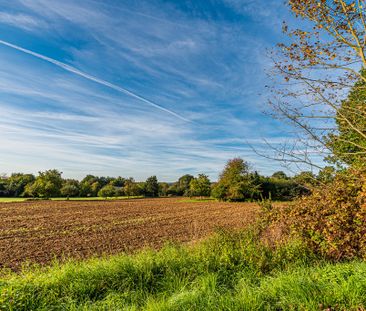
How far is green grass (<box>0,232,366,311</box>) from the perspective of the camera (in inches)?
126

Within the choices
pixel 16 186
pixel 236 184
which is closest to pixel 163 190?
pixel 236 184

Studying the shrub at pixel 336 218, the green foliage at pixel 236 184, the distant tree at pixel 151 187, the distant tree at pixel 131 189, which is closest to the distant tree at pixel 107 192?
the distant tree at pixel 131 189

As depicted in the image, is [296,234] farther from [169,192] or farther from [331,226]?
[169,192]

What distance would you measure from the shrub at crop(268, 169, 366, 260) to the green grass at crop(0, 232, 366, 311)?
0.52m

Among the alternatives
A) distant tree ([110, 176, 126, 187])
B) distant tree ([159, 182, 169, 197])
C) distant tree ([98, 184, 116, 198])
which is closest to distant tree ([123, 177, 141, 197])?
distant tree ([98, 184, 116, 198])

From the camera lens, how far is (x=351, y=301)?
116 inches

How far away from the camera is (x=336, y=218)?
591cm

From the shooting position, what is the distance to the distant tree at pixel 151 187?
77.6 meters

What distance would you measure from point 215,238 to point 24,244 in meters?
11.9

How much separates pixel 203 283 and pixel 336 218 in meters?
4.03

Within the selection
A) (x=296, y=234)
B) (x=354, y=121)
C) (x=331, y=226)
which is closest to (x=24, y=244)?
(x=296, y=234)

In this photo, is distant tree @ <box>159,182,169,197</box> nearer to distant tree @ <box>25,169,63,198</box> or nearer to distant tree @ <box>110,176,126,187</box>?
distant tree @ <box>110,176,126,187</box>

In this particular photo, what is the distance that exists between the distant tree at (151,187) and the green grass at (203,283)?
72672 millimetres

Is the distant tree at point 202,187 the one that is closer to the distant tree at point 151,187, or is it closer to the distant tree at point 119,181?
the distant tree at point 151,187
